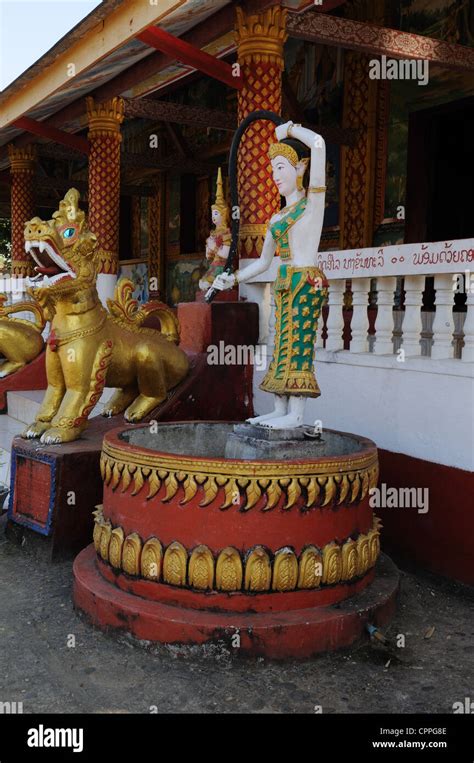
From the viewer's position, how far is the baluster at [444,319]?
12.1 feet

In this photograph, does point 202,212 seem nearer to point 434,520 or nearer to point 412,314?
point 412,314

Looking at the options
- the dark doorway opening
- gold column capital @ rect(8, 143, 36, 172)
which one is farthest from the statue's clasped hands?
gold column capital @ rect(8, 143, 36, 172)

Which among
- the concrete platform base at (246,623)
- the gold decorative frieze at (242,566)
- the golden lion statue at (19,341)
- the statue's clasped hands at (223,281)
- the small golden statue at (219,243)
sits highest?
the small golden statue at (219,243)

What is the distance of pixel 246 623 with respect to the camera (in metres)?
2.78

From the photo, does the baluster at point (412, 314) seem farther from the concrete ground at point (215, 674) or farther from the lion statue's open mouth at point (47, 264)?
the lion statue's open mouth at point (47, 264)

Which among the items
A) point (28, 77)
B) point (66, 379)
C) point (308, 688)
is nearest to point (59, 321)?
point (66, 379)

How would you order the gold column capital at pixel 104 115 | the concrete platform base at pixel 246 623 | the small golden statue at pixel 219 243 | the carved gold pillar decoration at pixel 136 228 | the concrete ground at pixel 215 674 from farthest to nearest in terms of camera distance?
the carved gold pillar decoration at pixel 136 228, the gold column capital at pixel 104 115, the small golden statue at pixel 219 243, the concrete platform base at pixel 246 623, the concrete ground at pixel 215 674

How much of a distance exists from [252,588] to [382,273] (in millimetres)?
1956

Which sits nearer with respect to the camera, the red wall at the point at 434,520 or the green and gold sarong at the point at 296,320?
the green and gold sarong at the point at 296,320

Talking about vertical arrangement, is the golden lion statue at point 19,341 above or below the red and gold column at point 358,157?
below

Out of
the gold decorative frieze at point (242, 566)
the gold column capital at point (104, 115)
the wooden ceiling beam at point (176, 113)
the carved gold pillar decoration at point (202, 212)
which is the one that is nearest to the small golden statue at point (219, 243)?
the wooden ceiling beam at point (176, 113)

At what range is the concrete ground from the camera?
250 centimetres

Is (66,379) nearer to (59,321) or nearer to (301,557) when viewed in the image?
(59,321)

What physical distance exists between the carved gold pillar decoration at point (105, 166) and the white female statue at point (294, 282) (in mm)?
6308
